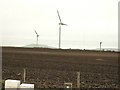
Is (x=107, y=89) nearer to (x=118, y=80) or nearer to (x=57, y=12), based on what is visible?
(x=118, y=80)

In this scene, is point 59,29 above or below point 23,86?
above

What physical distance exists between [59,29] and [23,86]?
51.3 meters

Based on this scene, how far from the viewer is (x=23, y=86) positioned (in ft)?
31.3

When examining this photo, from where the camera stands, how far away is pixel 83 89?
14.7 m

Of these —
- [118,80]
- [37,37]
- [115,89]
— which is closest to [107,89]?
[115,89]

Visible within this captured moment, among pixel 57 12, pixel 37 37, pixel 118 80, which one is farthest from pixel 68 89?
pixel 37 37

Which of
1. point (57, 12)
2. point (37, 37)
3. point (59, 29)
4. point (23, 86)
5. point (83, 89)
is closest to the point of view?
point (23, 86)

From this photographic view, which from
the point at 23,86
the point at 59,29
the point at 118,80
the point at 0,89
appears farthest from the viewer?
the point at 59,29

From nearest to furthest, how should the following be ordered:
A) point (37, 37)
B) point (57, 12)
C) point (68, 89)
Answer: point (68, 89), point (57, 12), point (37, 37)

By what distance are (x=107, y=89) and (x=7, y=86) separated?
270 inches

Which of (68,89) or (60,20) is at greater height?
(60,20)

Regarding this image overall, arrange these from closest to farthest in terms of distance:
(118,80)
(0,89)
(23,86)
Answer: (23,86), (0,89), (118,80)

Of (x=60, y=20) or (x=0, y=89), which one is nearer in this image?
(x=0, y=89)

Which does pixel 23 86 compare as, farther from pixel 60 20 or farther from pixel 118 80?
pixel 60 20
